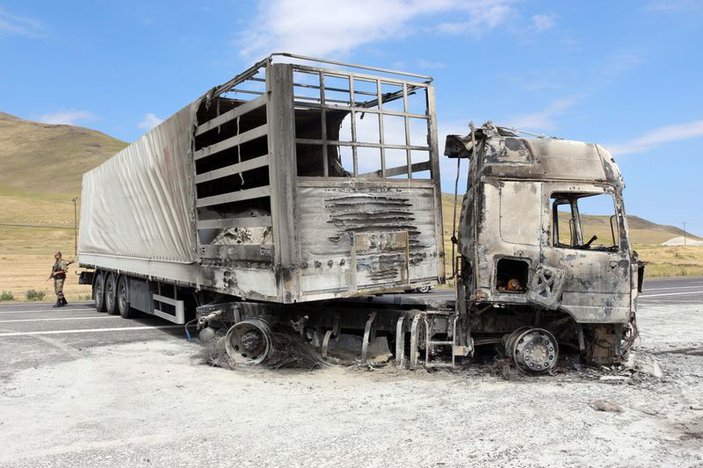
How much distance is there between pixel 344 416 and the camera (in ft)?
17.1

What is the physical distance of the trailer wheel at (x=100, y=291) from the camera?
13565 mm

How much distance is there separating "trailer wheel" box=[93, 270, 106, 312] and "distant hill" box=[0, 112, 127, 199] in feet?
311

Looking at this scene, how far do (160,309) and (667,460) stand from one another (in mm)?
8212

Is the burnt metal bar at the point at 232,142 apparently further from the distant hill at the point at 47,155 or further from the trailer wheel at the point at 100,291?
the distant hill at the point at 47,155

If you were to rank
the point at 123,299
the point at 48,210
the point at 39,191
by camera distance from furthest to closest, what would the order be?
1. the point at 39,191
2. the point at 48,210
3. the point at 123,299

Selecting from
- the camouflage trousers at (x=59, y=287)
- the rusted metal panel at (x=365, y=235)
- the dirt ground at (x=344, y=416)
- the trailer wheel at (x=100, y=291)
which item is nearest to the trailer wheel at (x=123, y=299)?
the trailer wheel at (x=100, y=291)

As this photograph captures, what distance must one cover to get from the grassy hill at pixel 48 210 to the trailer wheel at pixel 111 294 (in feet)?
19.3

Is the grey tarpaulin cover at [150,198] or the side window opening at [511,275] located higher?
the grey tarpaulin cover at [150,198]

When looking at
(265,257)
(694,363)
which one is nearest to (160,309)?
(265,257)

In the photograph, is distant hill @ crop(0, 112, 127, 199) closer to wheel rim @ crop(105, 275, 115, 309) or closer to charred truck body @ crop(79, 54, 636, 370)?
wheel rim @ crop(105, 275, 115, 309)

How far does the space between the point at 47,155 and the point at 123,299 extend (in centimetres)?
14402

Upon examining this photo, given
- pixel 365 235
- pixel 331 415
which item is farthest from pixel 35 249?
pixel 331 415

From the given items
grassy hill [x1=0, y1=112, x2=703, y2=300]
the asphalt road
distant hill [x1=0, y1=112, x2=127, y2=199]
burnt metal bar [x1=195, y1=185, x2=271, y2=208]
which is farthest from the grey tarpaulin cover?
distant hill [x1=0, y1=112, x2=127, y2=199]

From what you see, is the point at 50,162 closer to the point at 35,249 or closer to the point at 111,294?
the point at 35,249
